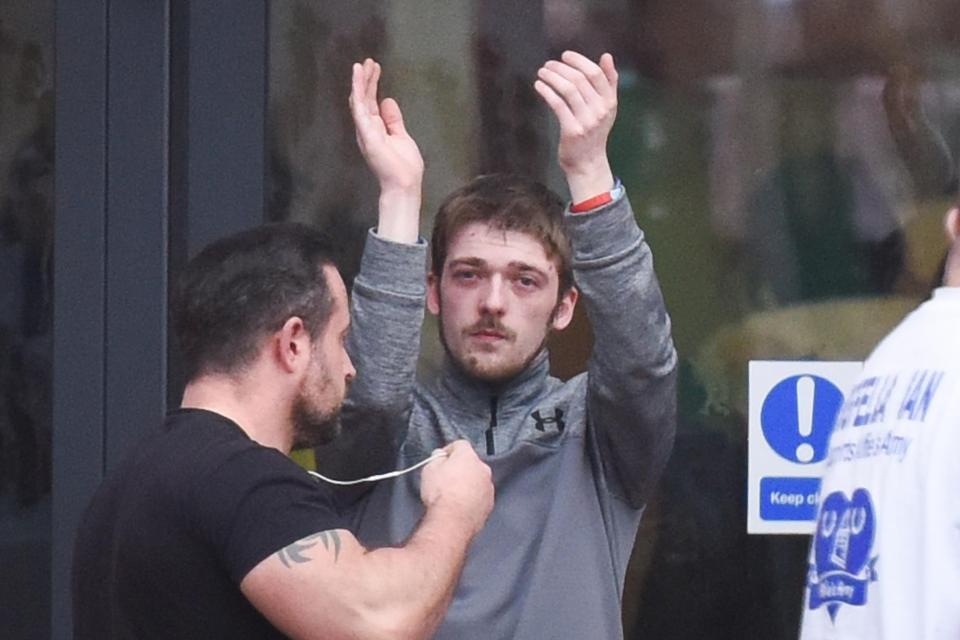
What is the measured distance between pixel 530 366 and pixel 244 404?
0.63 metres

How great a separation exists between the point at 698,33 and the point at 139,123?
3.81 ft

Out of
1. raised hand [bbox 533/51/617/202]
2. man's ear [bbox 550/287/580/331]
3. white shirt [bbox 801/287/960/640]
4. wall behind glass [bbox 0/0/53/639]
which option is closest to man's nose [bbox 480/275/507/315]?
man's ear [bbox 550/287/580/331]

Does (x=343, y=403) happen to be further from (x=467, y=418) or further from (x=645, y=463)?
(x=645, y=463)

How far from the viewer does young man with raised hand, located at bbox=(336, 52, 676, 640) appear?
118 inches

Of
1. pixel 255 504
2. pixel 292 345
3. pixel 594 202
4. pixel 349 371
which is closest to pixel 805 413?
pixel 594 202

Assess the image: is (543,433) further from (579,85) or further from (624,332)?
(579,85)

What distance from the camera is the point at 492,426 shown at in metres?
3.16

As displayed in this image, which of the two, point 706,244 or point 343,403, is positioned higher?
point 706,244

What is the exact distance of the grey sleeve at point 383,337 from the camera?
3061 mm

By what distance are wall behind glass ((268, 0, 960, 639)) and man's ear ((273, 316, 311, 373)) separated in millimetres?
1247

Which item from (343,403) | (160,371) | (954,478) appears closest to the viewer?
(954,478)

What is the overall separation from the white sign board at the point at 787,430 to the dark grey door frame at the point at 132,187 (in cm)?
111

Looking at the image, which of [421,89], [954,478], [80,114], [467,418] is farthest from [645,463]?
[80,114]

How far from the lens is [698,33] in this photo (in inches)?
157
